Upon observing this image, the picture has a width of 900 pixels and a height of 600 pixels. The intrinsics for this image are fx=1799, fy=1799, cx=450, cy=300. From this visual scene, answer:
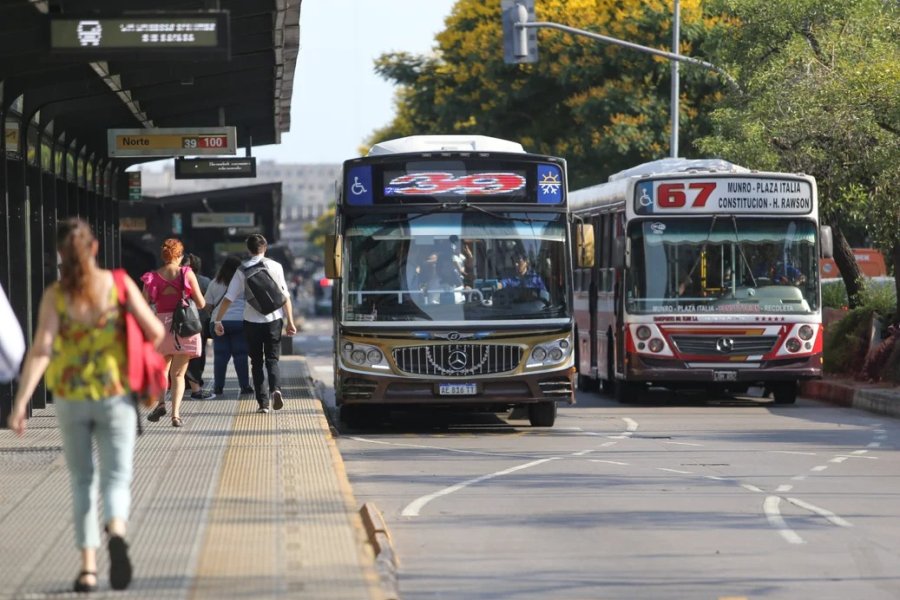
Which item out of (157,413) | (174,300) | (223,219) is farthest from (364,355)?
(223,219)

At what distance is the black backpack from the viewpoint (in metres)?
18.0

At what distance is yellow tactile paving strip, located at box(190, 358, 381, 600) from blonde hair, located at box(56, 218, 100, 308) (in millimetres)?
1449

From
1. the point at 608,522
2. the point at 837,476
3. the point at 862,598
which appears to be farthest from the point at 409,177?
the point at 862,598

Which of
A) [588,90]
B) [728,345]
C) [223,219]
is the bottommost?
[728,345]

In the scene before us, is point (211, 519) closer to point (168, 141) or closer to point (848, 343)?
point (168, 141)

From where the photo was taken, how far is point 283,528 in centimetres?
1013

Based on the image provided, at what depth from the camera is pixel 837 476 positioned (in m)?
14.4

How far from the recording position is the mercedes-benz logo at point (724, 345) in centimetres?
2278

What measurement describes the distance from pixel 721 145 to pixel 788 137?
4953 millimetres

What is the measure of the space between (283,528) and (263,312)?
320 inches

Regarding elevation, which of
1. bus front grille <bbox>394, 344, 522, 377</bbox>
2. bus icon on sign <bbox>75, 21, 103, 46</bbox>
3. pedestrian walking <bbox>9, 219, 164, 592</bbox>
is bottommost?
bus front grille <bbox>394, 344, 522, 377</bbox>

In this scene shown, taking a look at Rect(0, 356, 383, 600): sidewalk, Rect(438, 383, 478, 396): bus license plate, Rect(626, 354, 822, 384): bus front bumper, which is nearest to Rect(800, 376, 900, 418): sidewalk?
Rect(626, 354, 822, 384): bus front bumper

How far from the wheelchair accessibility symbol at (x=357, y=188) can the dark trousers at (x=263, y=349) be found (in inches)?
60.2

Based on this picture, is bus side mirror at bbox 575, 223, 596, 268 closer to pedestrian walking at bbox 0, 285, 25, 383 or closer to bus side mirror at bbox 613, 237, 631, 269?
bus side mirror at bbox 613, 237, 631, 269
